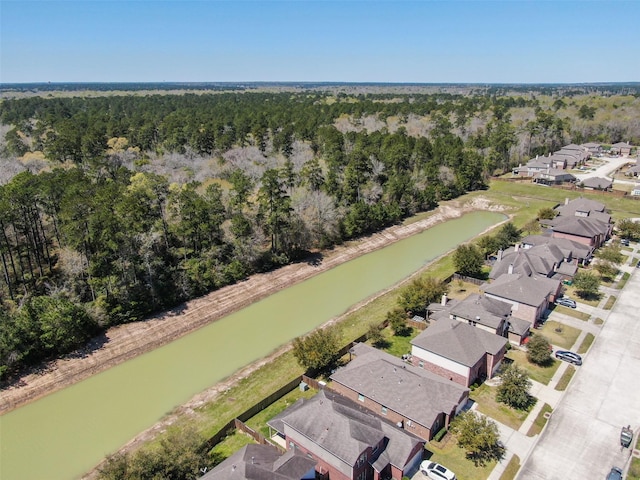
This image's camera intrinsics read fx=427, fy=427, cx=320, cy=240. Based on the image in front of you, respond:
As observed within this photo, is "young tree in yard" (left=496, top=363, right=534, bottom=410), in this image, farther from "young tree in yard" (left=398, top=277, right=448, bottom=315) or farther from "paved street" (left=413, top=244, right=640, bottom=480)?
"young tree in yard" (left=398, top=277, right=448, bottom=315)

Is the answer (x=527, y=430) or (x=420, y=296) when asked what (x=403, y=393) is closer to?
(x=527, y=430)

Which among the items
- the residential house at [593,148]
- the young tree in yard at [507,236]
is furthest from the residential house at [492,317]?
the residential house at [593,148]

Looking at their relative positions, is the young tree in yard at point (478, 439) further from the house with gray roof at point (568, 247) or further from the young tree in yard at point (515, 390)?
the house with gray roof at point (568, 247)

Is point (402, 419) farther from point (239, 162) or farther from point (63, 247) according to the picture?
point (239, 162)

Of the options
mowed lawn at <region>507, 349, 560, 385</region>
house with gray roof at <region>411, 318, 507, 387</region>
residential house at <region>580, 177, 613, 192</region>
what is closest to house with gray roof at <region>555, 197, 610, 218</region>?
residential house at <region>580, 177, 613, 192</region>

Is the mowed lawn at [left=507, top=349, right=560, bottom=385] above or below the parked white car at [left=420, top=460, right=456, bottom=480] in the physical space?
below

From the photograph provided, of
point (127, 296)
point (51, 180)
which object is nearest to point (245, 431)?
point (127, 296)
